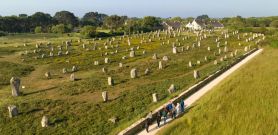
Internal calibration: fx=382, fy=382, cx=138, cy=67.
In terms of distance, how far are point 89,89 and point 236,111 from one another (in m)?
15.2

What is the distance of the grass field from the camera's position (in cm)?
2806

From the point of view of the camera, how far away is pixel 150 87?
122 ft

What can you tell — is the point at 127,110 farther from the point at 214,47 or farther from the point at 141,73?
the point at 214,47

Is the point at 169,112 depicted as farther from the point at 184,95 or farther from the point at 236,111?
the point at 184,95

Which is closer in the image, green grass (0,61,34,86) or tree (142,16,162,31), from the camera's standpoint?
green grass (0,61,34,86)

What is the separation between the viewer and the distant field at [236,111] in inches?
950

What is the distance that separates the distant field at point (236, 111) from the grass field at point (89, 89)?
11.8 feet

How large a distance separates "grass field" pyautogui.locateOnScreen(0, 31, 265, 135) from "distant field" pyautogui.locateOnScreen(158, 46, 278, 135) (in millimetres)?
3611

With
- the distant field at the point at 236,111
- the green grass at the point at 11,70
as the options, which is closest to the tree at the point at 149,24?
the green grass at the point at 11,70

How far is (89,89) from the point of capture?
121 feet

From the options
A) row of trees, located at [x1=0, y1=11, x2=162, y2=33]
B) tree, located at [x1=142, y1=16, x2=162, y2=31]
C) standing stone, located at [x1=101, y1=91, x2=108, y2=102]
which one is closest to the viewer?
standing stone, located at [x1=101, y1=91, x2=108, y2=102]

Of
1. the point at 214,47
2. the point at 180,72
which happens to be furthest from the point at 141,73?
the point at 214,47

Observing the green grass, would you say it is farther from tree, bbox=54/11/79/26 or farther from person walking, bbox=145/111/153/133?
tree, bbox=54/11/79/26

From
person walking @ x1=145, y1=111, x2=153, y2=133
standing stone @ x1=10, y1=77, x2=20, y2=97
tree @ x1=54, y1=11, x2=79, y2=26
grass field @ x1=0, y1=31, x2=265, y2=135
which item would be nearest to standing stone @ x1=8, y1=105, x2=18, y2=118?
grass field @ x1=0, y1=31, x2=265, y2=135
